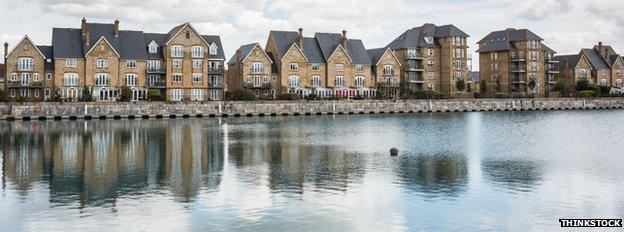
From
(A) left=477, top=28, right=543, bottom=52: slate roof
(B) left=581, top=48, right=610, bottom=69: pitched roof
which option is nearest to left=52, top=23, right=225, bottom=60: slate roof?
(A) left=477, top=28, right=543, bottom=52: slate roof

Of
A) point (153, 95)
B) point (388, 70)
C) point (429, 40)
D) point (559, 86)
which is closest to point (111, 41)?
point (153, 95)

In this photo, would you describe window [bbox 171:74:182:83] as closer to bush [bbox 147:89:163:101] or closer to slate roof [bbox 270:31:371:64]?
bush [bbox 147:89:163:101]

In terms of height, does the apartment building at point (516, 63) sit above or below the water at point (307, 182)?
above

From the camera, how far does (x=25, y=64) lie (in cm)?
8662

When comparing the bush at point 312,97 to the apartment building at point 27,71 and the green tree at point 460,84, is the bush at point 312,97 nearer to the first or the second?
the green tree at point 460,84

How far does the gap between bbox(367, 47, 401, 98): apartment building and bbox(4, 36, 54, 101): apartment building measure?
4739 cm

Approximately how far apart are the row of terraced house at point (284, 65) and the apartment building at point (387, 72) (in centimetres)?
16

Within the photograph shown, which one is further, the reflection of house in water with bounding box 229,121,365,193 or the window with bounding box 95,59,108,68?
the window with bounding box 95,59,108,68

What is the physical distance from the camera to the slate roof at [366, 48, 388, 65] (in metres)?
112

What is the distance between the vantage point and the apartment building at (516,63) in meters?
128

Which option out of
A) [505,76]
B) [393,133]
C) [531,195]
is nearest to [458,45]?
[505,76]

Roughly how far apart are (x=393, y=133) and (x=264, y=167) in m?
24.8

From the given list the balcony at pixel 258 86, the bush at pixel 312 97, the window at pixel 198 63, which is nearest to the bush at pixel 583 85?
the bush at pixel 312 97

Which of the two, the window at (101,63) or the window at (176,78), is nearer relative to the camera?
the window at (101,63)
